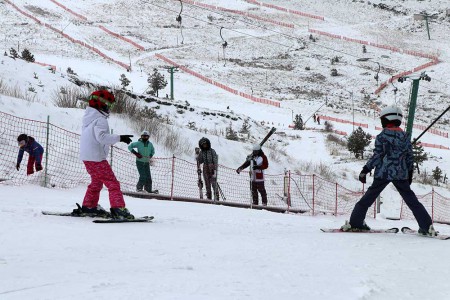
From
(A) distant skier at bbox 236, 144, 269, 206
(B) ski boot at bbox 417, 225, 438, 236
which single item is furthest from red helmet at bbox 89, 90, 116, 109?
(A) distant skier at bbox 236, 144, 269, 206

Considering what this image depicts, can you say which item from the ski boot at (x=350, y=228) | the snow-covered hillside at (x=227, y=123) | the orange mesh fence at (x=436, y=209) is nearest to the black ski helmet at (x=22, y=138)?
the snow-covered hillside at (x=227, y=123)

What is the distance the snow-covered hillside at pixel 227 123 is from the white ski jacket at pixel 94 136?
29.8 inches

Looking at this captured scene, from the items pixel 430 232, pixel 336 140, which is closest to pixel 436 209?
pixel 336 140

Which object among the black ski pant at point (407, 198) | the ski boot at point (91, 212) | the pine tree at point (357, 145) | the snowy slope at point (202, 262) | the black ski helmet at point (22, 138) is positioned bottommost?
the snowy slope at point (202, 262)

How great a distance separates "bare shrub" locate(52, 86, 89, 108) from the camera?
17906 millimetres

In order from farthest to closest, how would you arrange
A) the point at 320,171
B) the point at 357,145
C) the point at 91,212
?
1. the point at 357,145
2. the point at 320,171
3. the point at 91,212

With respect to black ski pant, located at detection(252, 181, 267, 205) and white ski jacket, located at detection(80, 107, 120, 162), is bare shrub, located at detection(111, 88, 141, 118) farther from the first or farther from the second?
white ski jacket, located at detection(80, 107, 120, 162)

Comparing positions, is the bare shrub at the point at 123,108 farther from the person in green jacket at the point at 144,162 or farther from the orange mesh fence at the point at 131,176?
the person in green jacket at the point at 144,162

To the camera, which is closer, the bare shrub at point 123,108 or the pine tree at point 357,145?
the bare shrub at point 123,108

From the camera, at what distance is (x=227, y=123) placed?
27.1m

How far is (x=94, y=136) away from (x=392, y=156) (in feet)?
11.3

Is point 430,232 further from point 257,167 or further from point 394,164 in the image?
point 257,167

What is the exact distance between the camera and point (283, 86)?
6044cm

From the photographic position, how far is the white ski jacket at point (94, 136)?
592 cm
